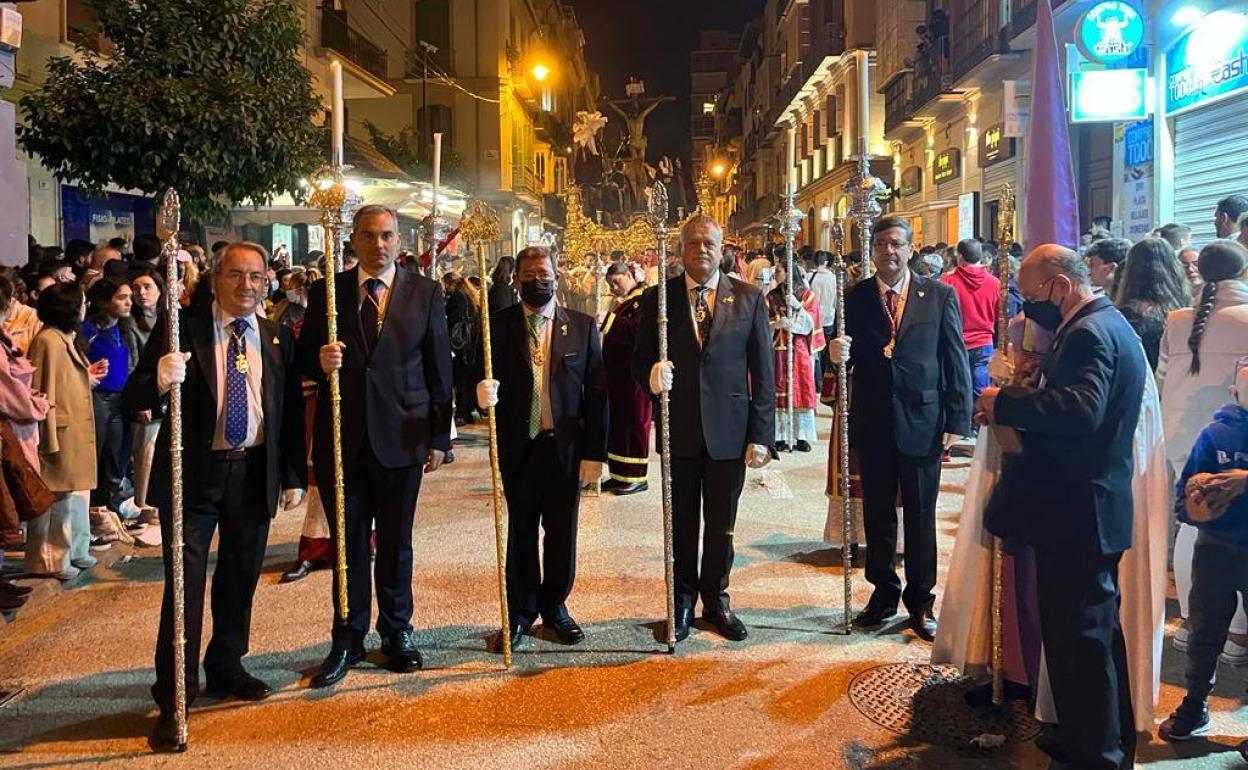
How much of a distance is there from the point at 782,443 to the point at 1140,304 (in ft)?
17.4

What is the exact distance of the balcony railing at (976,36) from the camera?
18000 mm

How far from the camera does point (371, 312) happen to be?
4820 mm

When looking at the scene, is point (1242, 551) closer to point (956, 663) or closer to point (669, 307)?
point (956, 663)

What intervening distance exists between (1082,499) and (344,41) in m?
21.4

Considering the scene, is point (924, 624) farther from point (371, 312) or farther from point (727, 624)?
point (371, 312)

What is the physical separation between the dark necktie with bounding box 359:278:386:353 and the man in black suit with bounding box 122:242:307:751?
0.42 metres

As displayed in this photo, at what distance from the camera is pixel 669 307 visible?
5457 mm

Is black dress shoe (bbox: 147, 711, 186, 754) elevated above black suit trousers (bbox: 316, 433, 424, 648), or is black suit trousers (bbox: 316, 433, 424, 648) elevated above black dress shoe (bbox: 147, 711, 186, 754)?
black suit trousers (bbox: 316, 433, 424, 648)

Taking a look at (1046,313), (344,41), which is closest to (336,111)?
(1046,313)

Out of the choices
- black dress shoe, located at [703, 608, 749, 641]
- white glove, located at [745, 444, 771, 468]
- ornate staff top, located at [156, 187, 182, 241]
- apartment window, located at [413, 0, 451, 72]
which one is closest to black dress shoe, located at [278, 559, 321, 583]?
black dress shoe, located at [703, 608, 749, 641]

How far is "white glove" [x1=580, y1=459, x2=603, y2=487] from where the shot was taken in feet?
17.1

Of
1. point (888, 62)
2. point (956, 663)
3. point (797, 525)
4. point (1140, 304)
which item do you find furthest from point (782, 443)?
point (888, 62)

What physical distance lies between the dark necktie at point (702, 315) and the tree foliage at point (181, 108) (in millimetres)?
6391

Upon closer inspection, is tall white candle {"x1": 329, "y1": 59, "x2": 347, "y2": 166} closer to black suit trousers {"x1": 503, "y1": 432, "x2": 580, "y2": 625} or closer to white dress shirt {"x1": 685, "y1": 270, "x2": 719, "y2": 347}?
black suit trousers {"x1": 503, "y1": 432, "x2": 580, "y2": 625}
